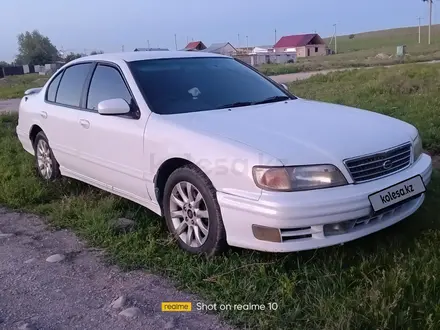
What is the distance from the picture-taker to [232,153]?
318 centimetres

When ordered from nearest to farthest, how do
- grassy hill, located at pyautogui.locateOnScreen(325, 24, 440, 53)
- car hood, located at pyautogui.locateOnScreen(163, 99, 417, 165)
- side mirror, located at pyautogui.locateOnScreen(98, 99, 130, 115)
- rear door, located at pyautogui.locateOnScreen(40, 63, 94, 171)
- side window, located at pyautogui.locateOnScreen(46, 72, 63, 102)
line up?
1. car hood, located at pyautogui.locateOnScreen(163, 99, 417, 165)
2. side mirror, located at pyautogui.locateOnScreen(98, 99, 130, 115)
3. rear door, located at pyautogui.locateOnScreen(40, 63, 94, 171)
4. side window, located at pyautogui.locateOnScreen(46, 72, 63, 102)
5. grassy hill, located at pyautogui.locateOnScreen(325, 24, 440, 53)

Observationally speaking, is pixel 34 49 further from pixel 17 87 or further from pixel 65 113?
pixel 65 113

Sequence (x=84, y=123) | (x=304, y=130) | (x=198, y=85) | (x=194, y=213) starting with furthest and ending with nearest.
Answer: (x=84, y=123), (x=198, y=85), (x=194, y=213), (x=304, y=130)

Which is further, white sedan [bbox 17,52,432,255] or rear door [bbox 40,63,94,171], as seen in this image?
rear door [bbox 40,63,94,171]

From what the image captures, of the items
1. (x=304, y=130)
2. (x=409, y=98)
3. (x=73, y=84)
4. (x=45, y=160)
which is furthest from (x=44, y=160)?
(x=409, y=98)

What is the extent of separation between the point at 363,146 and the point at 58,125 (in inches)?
124

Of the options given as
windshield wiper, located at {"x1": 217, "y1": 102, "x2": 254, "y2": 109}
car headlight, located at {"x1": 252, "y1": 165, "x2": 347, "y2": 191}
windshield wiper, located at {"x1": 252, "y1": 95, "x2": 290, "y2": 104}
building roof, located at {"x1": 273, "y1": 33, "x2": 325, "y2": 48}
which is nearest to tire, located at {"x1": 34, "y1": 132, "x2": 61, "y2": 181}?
windshield wiper, located at {"x1": 217, "y1": 102, "x2": 254, "y2": 109}

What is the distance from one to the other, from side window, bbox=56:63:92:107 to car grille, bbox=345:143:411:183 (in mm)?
2802

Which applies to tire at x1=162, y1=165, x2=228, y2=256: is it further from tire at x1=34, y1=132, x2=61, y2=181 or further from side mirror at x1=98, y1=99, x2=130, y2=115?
tire at x1=34, y1=132, x2=61, y2=181

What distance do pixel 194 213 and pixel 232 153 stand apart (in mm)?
592

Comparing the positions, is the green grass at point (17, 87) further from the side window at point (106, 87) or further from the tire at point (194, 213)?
the tire at point (194, 213)

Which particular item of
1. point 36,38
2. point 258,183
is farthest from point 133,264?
point 36,38

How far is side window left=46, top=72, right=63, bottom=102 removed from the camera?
540cm

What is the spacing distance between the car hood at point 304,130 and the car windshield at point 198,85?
0.60ft
